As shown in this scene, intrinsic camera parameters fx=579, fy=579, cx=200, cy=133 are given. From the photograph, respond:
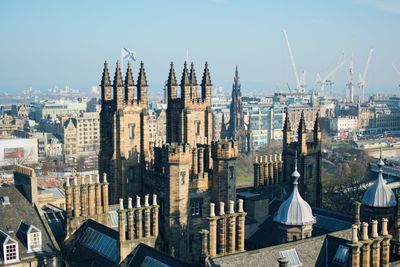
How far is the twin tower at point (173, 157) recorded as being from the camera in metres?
50.3

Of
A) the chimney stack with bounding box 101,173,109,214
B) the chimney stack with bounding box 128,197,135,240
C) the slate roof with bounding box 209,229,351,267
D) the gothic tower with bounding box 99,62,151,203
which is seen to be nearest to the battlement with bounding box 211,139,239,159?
the chimney stack with bounding box 101,173,109,214

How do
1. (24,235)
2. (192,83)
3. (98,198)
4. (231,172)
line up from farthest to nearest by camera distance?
(192,83) < (231,172) < (98,198) < (24,235)

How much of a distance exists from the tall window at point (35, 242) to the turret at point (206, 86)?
27.4 m

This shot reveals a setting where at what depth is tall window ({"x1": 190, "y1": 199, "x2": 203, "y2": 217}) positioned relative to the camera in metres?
53.7

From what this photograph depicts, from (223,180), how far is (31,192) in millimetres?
17589

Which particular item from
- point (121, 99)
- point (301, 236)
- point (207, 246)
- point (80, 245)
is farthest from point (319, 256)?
point (121, 99)

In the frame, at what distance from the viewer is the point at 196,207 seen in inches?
2135

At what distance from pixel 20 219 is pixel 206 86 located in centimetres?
2774

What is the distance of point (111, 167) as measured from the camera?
213 ft

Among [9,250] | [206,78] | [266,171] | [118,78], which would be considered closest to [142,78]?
[118,78]

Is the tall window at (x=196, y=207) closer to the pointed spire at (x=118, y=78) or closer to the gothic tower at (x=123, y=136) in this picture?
the gothic tower at (x=123, y=136)

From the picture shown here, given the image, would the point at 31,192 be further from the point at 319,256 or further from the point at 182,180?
the point at 319,256

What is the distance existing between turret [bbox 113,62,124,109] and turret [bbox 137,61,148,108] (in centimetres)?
241

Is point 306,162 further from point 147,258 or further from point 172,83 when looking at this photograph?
point 147,258
